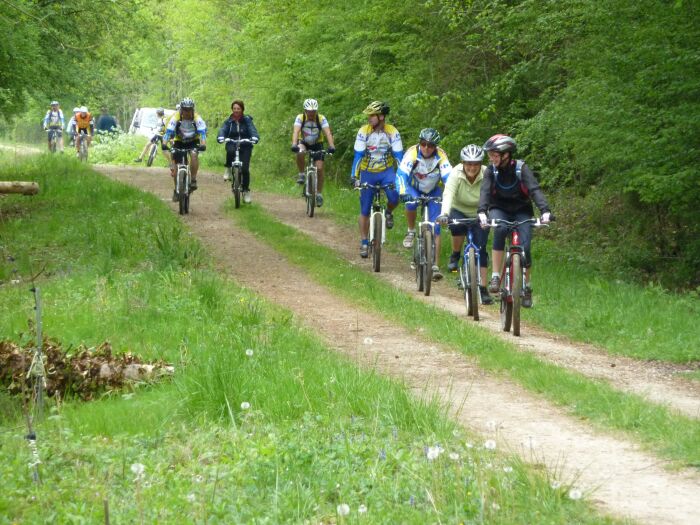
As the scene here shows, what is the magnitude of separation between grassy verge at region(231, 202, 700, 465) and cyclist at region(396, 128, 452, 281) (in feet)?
3.72

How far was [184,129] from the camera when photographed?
64.4 feet

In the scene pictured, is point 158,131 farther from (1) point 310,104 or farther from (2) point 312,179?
(1) point 310,104

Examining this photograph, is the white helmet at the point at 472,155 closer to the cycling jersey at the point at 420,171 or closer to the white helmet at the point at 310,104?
the cycling jersey at the point at 420,171

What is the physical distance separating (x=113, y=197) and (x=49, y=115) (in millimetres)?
14870

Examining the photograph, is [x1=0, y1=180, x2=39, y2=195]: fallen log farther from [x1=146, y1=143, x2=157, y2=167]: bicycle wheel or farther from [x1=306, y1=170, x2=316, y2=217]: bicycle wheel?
[x1=146, y1=143, x2=157, y2=167]: bicycle wheel

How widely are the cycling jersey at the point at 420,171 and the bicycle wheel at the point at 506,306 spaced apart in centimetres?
284

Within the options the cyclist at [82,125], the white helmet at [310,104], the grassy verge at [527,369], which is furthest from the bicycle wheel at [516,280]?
the cyclist at [82,125]

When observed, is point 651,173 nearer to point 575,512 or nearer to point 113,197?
point 575,512

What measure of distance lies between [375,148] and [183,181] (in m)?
5.49

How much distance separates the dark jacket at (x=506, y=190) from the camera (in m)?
10.7

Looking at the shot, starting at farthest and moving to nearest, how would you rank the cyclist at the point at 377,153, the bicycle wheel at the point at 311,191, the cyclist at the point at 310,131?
the bicycle wheel at the point at 311,191
the cyclist at the point at 310,131
the cyclist at the point at 377,153

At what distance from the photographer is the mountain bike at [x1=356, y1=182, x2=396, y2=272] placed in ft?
48.8

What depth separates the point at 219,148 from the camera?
36.7 metres

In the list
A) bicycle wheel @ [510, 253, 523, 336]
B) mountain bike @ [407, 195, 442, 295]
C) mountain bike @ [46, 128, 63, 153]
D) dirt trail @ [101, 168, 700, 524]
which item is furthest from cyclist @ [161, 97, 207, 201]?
mountain bike @ [46, 128, 63, 153]
